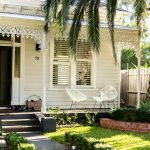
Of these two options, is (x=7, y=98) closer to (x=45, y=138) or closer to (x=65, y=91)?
(x=65, y=91)

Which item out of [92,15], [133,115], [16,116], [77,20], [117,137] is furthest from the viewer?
[16,116]

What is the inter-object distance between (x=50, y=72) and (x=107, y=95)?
2.54 meters

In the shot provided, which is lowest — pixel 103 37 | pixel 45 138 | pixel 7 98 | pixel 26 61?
pixel 45 138

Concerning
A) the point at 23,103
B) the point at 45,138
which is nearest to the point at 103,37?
the point at 23,103

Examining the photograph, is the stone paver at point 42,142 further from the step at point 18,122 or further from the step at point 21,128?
the step at point 18,122

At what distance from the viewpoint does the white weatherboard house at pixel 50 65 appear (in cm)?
1509

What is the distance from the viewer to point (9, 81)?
50.5ft

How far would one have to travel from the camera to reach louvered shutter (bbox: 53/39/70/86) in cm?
1591

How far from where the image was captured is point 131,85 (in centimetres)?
1923

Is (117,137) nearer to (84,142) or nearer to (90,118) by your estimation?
(90,118)

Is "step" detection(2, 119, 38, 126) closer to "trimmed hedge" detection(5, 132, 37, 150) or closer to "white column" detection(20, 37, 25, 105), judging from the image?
"white column" detection(20, 37, 25, 105)

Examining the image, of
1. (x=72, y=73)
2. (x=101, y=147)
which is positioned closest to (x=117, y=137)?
(x=101, y=147)

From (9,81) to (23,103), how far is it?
41.8 inches

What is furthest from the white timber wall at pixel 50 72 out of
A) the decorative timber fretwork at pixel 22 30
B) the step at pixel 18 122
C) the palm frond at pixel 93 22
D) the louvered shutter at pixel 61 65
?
the palm frond at pixel 93 22
